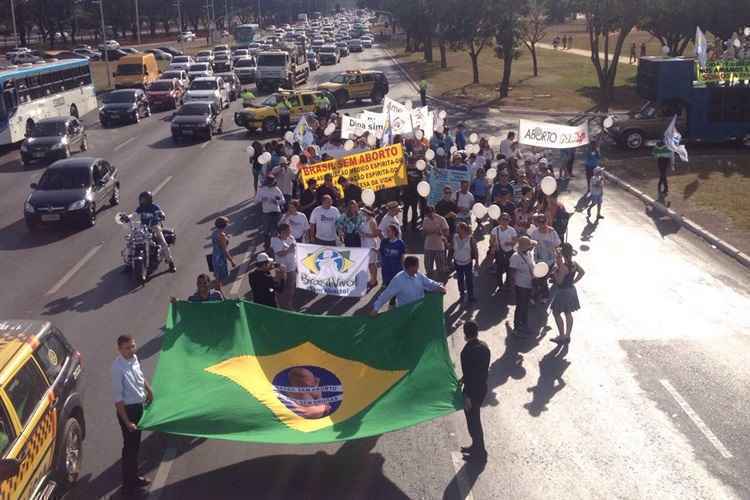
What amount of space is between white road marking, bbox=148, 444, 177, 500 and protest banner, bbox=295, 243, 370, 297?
15.2 ft

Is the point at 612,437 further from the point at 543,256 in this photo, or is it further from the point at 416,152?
the point at 416,152

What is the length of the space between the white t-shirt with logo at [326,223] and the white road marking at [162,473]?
5.76 metres

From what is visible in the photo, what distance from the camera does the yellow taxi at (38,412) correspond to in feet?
23.3

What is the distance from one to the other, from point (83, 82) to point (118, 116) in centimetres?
453

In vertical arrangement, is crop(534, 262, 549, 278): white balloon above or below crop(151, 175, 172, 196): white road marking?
above

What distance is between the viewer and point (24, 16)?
95.1 metres

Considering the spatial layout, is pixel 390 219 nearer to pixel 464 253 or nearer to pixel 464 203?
pixel 464 253

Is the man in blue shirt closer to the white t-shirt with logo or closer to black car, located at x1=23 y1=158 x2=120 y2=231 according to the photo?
the white t-shirt with logo

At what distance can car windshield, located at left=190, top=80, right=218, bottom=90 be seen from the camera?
41.9 meters

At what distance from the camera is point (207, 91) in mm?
41281

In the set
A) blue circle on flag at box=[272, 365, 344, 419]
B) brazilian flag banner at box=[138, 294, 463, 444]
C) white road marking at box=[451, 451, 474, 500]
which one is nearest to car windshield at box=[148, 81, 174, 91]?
brazilian flag banner at box=[138, 294, 463, 444]

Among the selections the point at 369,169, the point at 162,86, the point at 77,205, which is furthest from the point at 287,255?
the point at 162,86

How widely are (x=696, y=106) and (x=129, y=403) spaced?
2603 cm

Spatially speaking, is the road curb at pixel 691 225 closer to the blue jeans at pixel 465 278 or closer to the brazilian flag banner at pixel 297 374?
the blue jeans at pixel 465 278
